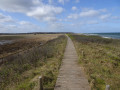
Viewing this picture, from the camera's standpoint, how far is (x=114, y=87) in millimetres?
4285

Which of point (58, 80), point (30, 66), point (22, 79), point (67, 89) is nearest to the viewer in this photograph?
point (67, 89)

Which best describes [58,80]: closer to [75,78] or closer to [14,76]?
[75,78]

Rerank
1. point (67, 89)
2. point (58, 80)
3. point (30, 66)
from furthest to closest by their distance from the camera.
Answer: point (30, 66) → point (58, 80) → point (67, 89)

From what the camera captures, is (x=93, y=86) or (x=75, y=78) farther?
(x=75, y=78)

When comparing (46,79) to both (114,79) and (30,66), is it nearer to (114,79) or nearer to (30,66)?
(30,66)

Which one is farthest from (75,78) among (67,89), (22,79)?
(22,79)

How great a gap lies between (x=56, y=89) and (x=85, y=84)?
1.35 meters

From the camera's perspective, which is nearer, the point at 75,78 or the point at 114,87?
the point at 114,87

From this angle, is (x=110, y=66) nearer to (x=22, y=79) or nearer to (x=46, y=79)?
(x=46, y=79)

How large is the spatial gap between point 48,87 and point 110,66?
4.67 m

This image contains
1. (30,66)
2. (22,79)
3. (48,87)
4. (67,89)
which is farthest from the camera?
(30,66)

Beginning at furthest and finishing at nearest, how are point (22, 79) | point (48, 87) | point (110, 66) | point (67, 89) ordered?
point (110, 66), point (22, 79), point (48, 87), point (67, 89)

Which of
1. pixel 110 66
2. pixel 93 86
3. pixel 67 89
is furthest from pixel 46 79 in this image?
pixel 110 66

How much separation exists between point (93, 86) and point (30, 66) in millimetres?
4840
